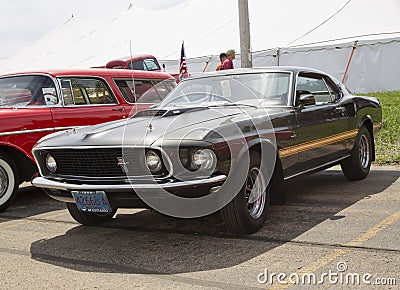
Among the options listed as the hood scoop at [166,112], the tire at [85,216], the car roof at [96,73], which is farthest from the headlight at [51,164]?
the car roof at [96,73]

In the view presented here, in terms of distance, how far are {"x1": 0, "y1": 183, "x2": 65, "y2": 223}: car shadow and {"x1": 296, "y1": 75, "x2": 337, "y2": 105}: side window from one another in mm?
3082

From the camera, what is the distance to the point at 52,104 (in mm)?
7305

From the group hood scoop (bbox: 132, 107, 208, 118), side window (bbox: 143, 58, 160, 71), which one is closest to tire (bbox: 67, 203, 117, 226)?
hood scoop (bbox: 132, 107, 208, 118)

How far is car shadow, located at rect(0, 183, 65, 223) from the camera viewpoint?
6.58 meters

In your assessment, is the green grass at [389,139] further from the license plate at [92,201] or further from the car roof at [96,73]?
the license plate at [92,201]

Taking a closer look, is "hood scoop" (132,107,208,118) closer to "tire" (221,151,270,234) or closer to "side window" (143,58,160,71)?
"tire" (221,151,270,234)

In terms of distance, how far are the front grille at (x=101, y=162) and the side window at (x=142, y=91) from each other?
3101mm

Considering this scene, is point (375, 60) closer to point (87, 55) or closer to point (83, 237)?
point (87, 55)

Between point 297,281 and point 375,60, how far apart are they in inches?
605

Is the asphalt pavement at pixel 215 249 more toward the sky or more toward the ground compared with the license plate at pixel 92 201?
more toward the ground

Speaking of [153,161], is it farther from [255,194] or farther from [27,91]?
[27,91]

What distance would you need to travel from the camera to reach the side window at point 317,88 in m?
6.18

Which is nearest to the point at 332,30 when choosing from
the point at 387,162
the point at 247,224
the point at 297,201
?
the point at 387,162

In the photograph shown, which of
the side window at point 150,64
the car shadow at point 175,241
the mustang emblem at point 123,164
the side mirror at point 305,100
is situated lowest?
the car shadow at point 175,241
